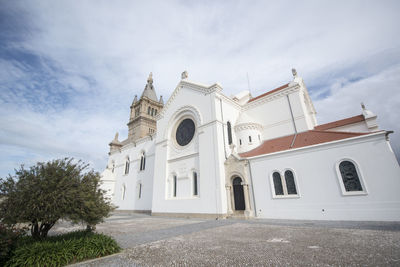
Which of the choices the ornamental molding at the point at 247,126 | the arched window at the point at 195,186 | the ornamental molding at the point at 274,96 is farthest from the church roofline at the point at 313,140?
the ornamental molding at the point at 274,96

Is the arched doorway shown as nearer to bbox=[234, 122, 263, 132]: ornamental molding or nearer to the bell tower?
bbox=[234, 122, 263, 132]: ornamental molding

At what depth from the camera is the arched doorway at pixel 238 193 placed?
15491 mm

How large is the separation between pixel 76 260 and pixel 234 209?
12451 millimetres

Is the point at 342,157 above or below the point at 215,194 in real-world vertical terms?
above

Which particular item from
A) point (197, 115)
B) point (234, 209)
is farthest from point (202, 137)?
point (234, 209)

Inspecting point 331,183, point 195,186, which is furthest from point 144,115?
point 331,183

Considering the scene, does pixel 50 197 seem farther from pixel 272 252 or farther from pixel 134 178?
pixel 134 178

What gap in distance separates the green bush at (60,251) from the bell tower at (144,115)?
43.5m

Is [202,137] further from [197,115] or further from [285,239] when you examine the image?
[285,239]

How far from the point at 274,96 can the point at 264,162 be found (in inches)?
385

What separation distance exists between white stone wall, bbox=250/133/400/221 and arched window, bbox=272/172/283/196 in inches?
15.1

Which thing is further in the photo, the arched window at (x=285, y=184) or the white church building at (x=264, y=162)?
the arched window at (x=285, y=184)

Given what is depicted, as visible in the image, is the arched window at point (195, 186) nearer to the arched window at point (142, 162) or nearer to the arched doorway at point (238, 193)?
the arched doorway at point (238, 193)

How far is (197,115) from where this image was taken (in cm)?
1958
